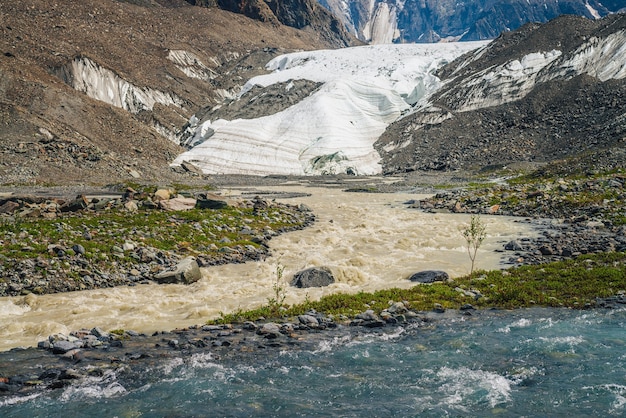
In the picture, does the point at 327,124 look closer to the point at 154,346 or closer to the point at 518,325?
the point at 518,325

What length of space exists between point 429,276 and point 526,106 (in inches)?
3696

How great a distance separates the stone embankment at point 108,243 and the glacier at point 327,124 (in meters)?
64.5

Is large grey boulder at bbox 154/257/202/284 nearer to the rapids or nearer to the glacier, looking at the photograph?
the rapids

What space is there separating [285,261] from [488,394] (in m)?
16.0

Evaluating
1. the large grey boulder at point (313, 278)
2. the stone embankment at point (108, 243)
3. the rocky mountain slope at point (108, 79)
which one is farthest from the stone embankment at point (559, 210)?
the rocky mountain slope at point (108, 79)

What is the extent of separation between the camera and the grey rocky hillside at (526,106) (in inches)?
3435

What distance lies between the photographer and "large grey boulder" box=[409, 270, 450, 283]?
20.8 metres

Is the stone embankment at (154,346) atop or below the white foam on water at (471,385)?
atop

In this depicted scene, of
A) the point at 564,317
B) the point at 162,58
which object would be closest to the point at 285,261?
the point at 564,317

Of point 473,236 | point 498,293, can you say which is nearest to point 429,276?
point 473,236

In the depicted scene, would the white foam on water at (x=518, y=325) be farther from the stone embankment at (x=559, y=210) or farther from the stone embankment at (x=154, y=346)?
the stone embankment at (x=559, y=210)

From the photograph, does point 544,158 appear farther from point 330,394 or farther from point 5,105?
point 5,105

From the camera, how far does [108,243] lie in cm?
2348

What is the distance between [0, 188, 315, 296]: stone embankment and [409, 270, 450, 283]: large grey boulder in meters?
8.93
